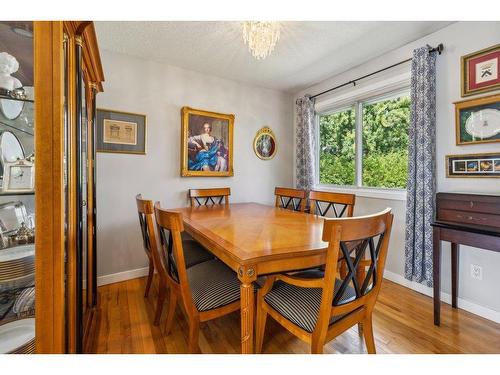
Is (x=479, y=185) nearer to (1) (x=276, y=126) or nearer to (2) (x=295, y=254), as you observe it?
(2) (x=295, y=254)

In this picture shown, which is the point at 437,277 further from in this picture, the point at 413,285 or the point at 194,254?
the point at 194,254

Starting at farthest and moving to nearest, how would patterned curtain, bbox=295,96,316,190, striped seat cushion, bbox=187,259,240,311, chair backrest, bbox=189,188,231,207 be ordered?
1. patterned curtain, bbox=295,96,316,190
2. chair backrest, bbox=189,188,231,207
3. striped seat cushion, bbox=187,259,240,311

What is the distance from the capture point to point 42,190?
804mm

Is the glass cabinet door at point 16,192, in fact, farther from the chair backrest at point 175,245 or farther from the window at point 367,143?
the window at point 367,143

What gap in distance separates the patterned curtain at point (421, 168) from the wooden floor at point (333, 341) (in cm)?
37

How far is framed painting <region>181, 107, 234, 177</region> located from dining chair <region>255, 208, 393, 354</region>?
190 cm

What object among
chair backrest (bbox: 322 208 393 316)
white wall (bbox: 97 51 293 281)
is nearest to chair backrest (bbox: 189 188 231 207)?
white wall (bbox: 97 51 293 281)

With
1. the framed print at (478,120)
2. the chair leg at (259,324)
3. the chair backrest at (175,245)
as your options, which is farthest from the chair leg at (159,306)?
the framed print at (478,120)

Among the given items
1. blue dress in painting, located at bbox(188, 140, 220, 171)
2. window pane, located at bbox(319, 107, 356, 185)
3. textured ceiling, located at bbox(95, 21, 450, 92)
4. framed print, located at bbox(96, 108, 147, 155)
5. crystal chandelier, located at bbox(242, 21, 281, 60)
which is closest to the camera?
crystal chandelier, located at bbox(242, 21, 281, 60)

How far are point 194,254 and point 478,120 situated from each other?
8.32 ft

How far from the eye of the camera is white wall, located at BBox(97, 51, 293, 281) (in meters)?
2.39

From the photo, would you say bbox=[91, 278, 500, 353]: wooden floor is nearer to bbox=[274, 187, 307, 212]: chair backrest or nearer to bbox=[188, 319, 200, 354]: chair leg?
bbox=[188, 319, 200, 354]: chair leg

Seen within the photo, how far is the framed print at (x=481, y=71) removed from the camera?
1.74 metres

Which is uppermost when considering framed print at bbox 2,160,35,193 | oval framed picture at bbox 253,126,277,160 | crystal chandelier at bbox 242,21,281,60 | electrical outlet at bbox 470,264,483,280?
crystal chandelier at bbox 242,21,281,60
